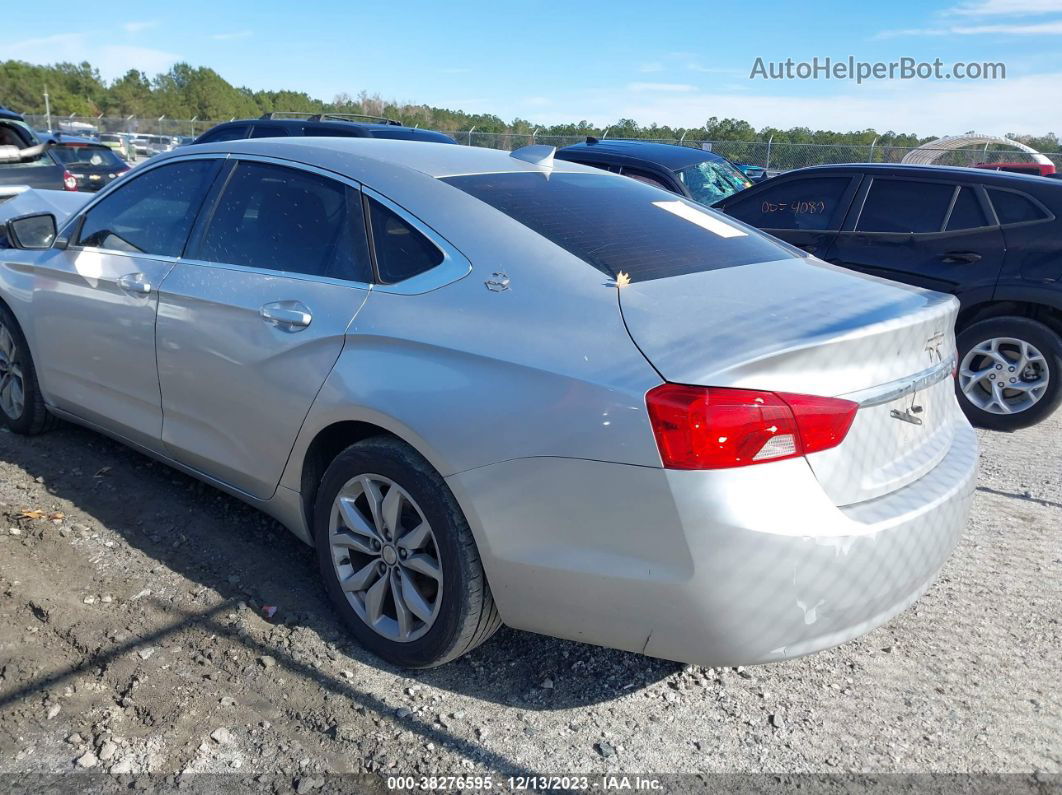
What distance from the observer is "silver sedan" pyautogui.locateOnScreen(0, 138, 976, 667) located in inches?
89.4

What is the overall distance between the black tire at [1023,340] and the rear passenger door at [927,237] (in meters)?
0.21

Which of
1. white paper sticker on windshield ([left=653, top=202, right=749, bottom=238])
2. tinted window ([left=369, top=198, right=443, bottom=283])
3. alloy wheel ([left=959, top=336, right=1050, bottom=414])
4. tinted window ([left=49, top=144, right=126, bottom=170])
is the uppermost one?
white paper sticker on windshield ([left=653, top=202, right=749, bottom=238])

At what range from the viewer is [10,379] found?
4.82 metres

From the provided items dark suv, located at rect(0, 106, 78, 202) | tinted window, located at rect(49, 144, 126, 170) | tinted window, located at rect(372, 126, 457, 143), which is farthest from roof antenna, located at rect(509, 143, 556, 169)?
tinted window, located at rect(49, 144, 126, 170)

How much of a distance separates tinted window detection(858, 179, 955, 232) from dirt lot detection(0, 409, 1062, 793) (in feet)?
9.97

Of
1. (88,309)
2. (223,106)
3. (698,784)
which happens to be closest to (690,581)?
(698,784)

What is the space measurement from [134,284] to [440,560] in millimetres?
2013

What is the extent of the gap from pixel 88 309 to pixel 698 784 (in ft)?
10.7

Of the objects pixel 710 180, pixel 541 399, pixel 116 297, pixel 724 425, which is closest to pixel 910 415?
pixel 724 425

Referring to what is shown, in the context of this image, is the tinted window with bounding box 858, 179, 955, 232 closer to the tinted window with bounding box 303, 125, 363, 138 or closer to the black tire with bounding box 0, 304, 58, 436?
the black tire with bounding box 0, 304, 58, 436

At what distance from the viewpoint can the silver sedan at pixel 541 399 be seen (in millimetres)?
2271

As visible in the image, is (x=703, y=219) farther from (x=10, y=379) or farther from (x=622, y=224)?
(x=10, y=379)

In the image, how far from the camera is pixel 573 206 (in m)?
3.18

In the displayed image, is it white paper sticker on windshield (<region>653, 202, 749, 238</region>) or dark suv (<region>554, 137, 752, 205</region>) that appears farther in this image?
dark suv (<region>554, 137, 752, 205</region>)
